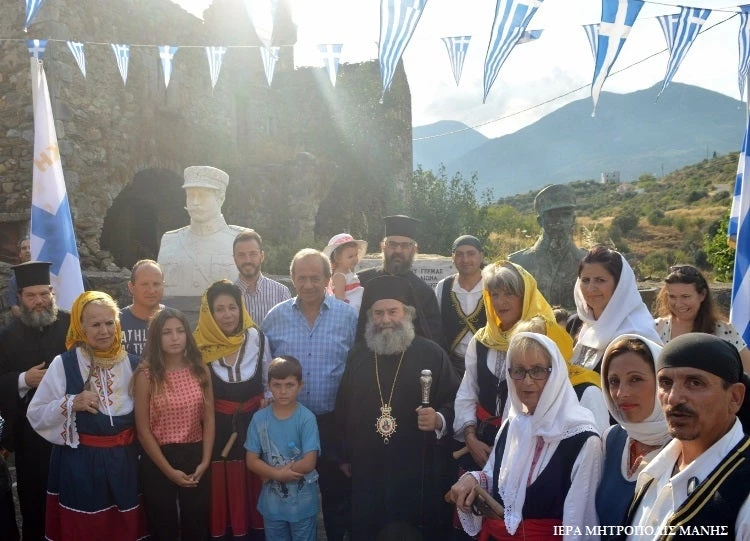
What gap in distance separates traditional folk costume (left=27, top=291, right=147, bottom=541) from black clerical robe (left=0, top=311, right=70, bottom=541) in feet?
1.03

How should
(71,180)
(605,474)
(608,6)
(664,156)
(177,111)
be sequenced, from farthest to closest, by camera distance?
(664,156), (177,111), (71,180), (608,6), (605,474)

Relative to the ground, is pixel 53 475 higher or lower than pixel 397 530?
higher

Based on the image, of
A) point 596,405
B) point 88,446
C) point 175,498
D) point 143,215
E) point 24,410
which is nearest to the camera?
point 596,405

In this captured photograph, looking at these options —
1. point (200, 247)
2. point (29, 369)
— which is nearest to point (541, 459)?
point (29, 369)

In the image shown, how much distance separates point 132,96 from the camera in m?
12.8

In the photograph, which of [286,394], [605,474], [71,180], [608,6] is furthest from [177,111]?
[605,474]

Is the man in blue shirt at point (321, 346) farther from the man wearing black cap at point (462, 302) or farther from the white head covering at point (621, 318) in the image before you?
the white head covering at point (621, 318)

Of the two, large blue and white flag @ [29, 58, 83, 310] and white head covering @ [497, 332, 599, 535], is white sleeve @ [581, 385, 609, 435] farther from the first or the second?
large blue and white flag @ [29, 58, 83, 310]

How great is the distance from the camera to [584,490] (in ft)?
7.72

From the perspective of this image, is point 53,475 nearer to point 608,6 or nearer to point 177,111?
point 608,6

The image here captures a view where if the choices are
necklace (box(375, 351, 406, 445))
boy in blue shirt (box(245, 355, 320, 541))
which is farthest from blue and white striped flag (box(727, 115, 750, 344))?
boy in blue shirt (box(245, 355, 320, 541))

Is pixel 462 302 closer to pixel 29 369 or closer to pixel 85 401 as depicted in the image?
pixel 85 401

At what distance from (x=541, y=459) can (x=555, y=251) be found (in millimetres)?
→ 2660

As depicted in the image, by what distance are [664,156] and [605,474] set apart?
189675 millimetres
